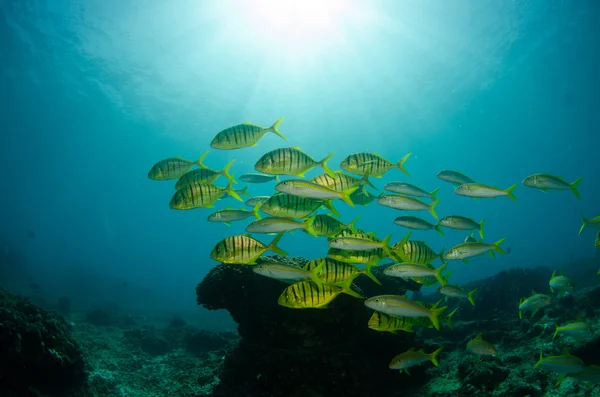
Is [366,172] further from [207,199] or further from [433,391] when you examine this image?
[433,391]

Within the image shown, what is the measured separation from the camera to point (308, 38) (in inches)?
1437

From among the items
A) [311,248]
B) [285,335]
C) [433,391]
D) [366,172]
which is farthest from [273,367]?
[311,248]

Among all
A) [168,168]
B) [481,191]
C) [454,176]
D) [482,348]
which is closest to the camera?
[482,348]

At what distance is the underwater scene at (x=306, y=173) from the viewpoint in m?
5.27

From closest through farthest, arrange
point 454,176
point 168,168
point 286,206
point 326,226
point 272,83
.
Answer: point 286,206, point 326,226, point 168,168, point 454,176, point 272,83

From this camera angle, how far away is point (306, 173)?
19656 millimetres

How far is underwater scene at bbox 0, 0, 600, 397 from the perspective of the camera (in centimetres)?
527

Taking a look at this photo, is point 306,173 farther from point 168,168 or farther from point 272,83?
point 272,83

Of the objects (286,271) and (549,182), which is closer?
(286,271)

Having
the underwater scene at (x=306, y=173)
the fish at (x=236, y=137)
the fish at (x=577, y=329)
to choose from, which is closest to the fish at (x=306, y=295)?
the underwater scene at (x=306, y=173)

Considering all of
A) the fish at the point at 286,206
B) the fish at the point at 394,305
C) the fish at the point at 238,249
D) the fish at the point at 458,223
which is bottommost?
the fish at the point at 394,305

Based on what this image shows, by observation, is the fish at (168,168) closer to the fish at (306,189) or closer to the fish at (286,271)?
the fish at (306,189)

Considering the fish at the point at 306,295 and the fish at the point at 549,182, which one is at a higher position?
the fish at the point at 549,182

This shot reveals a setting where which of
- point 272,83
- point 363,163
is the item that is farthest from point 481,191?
point 272,83
